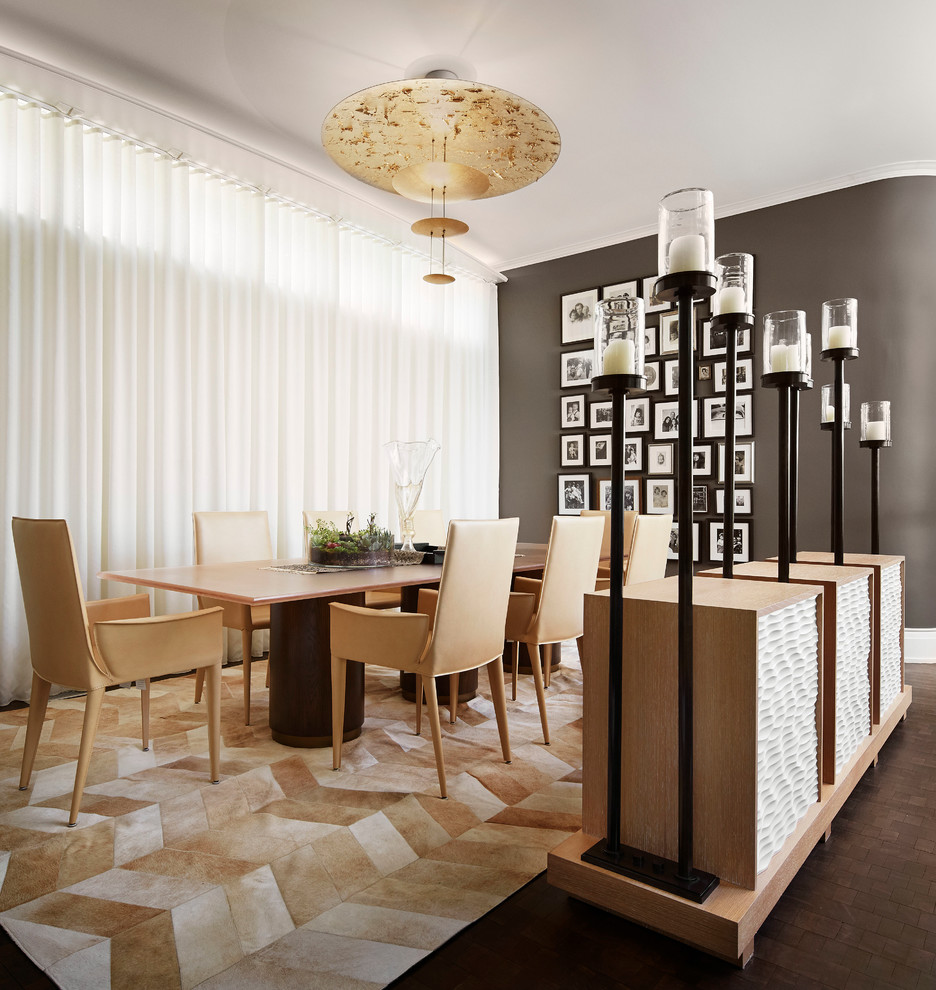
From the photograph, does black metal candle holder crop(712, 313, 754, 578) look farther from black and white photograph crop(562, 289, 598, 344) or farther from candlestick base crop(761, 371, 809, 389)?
black and white photograph crop(562, 289, 598, 344)

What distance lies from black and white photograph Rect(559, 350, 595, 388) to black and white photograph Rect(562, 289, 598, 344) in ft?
0.40

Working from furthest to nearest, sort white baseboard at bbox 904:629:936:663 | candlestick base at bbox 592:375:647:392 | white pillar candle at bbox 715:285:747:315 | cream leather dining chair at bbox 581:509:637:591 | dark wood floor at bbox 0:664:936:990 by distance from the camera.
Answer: white baseboard at bbox 904:629:936:663 → cream leather dining chair at bbox 581:509:637:591 → white pillar candle at bbox 715:285:747:315 → candlestick base at bbox 592:375:647:392 → dark wood floor at bbox 0:664:936:990

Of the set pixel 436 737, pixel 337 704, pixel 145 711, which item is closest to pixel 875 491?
pixel 436 737

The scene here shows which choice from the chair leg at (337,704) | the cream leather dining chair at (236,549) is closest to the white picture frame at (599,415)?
the cream leather dining chair at (236,549)

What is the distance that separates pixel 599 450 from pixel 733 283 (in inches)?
150

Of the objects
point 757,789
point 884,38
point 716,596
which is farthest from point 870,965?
point 884,38

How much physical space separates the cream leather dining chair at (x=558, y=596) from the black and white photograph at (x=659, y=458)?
8.17 feet

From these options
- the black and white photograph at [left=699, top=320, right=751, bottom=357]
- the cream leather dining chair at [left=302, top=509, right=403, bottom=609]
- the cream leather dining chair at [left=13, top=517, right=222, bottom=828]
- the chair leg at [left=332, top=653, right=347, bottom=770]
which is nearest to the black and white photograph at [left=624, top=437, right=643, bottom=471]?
the black and white photograph at [left=699, top=320, right=751, bottom=357]

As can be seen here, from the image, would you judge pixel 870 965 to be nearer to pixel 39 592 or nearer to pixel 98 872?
pixel 98 872

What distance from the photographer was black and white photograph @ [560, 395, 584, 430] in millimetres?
5867

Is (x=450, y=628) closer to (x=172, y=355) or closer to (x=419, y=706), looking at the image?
(x=419, y=706)

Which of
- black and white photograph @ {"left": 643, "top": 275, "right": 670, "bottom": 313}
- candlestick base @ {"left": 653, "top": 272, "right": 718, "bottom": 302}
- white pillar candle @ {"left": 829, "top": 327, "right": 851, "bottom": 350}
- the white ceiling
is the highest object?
the white ceiling

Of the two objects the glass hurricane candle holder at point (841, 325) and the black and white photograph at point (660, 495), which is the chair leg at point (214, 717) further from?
the black and white photograph at point (660, 495)

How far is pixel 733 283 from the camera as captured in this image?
76.9 inches
